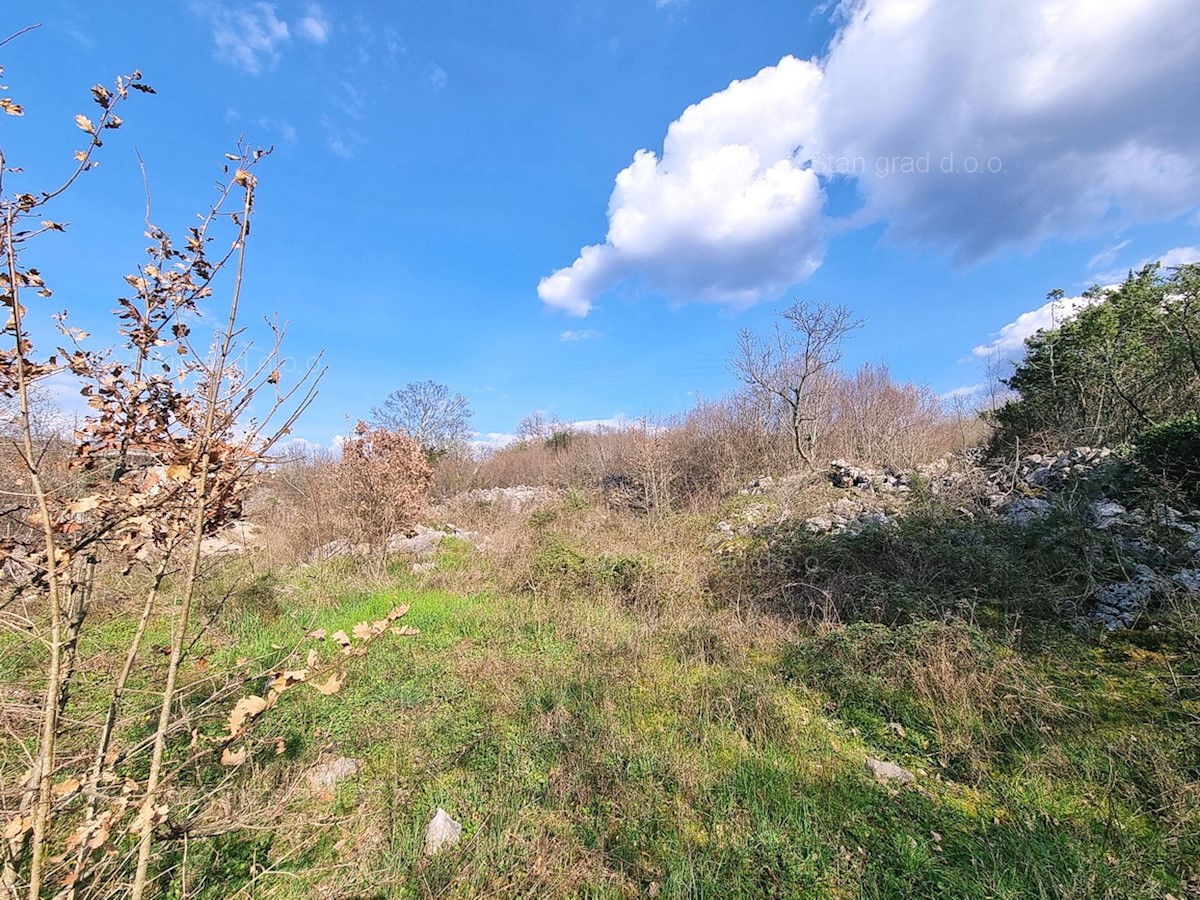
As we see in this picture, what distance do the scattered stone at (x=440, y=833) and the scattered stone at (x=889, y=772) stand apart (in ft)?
8.22

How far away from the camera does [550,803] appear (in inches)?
113

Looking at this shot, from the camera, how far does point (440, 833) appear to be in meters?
2.64

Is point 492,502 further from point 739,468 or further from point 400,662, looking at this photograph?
point 400,662

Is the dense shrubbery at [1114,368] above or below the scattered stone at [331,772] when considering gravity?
above

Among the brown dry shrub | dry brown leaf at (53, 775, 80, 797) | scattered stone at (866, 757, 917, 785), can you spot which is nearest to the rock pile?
scattered stone at (866, 757, 917, 785)

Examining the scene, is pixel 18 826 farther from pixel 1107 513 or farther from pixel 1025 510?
pixel 1025 510

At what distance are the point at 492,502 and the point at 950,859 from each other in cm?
1307

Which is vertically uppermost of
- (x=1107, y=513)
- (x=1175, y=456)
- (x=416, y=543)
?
(x=1175, y=456)

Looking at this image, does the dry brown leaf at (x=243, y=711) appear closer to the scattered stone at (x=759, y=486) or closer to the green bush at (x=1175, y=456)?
the green bush at (x=1175, y=456)

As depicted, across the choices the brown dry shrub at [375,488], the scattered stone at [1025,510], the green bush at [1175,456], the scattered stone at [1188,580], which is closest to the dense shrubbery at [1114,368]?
the green bush at [1175,456]

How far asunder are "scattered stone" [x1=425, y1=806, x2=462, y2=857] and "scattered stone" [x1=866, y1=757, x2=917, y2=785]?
2505 mm

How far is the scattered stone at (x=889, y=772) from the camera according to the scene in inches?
118

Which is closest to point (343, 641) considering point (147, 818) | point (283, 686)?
point (283, 686)

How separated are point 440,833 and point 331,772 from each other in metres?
1.02
